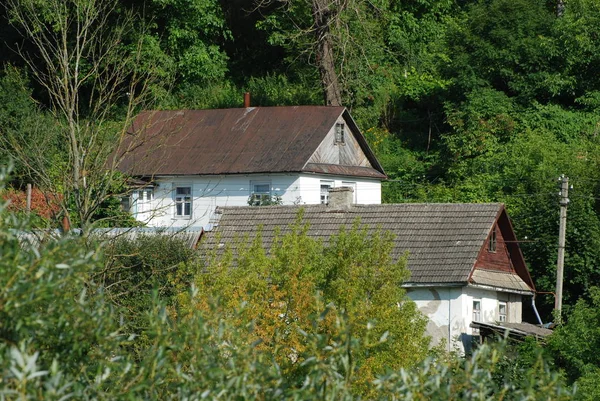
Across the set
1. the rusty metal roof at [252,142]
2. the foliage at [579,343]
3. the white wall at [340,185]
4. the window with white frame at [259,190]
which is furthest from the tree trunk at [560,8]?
the foliage at [579,343]

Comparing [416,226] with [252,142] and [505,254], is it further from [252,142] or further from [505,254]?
[252,142]

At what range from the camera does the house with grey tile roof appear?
26.8 m

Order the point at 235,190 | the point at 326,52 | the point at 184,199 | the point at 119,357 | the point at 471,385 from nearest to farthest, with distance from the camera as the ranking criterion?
the point at 119,357 < the point at 471,385 < the point at 235,190 < the point at 184,199 < the point at 326,52

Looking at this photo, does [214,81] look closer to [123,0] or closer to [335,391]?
[123,0]

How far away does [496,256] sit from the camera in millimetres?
29109

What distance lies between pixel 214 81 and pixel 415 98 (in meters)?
7.68

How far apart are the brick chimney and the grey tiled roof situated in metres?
0.16

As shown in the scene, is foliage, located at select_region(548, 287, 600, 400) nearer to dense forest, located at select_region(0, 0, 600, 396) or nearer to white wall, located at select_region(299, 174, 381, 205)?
dense forest, located at select_region(0, 0, 600, 396)

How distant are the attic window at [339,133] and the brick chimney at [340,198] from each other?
6.76m

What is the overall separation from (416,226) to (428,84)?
13551 mm

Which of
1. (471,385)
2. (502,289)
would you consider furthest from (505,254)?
(471,385)

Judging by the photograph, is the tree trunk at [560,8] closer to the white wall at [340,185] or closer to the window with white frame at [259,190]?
the white wall at [340,185]

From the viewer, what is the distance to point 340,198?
29156mm

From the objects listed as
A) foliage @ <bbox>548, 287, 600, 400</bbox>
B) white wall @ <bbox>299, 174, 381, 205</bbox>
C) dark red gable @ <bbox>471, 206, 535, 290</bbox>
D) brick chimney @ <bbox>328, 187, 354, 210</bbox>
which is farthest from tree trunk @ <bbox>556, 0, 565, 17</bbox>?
foliage @ <bbox>548, 287, 600, 400</bbox>
